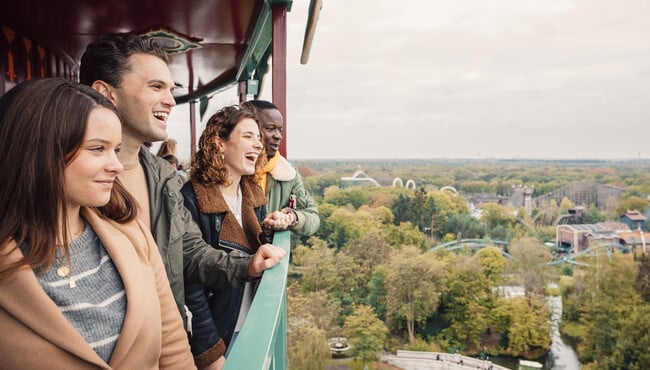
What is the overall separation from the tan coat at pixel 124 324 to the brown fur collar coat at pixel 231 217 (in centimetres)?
64

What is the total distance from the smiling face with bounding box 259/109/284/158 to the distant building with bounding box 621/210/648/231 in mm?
53276

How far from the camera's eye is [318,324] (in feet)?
102

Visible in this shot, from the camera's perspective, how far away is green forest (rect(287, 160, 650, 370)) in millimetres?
28516

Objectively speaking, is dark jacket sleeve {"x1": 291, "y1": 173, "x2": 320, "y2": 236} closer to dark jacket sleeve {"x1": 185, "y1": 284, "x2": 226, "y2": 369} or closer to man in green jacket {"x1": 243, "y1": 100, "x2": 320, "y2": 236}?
man in green jacket {"x1": 243, "y1": 100, "x2": 320, "y2": 236}

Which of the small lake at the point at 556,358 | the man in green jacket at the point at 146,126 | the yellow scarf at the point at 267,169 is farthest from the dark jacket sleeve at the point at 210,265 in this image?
the small lake at the point at 556,358

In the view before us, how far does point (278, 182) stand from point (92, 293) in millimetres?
1487

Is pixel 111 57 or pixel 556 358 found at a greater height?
pixel 111 57

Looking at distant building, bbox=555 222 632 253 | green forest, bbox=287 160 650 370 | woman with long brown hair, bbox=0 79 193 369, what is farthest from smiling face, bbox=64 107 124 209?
distant building, bbox=555 222 632 253

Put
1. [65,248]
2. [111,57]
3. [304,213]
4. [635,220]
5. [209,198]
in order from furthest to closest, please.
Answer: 1. [635,220]
2. [304,213]
3. [209,198]
4. [111,57]
5. [65,248]

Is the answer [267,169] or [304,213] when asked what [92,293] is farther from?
[267,169]

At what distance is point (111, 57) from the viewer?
141cm

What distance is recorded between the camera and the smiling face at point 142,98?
142 centimetres

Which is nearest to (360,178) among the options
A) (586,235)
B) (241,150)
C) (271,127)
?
(586,235)

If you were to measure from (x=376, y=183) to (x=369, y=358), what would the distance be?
36844mm
